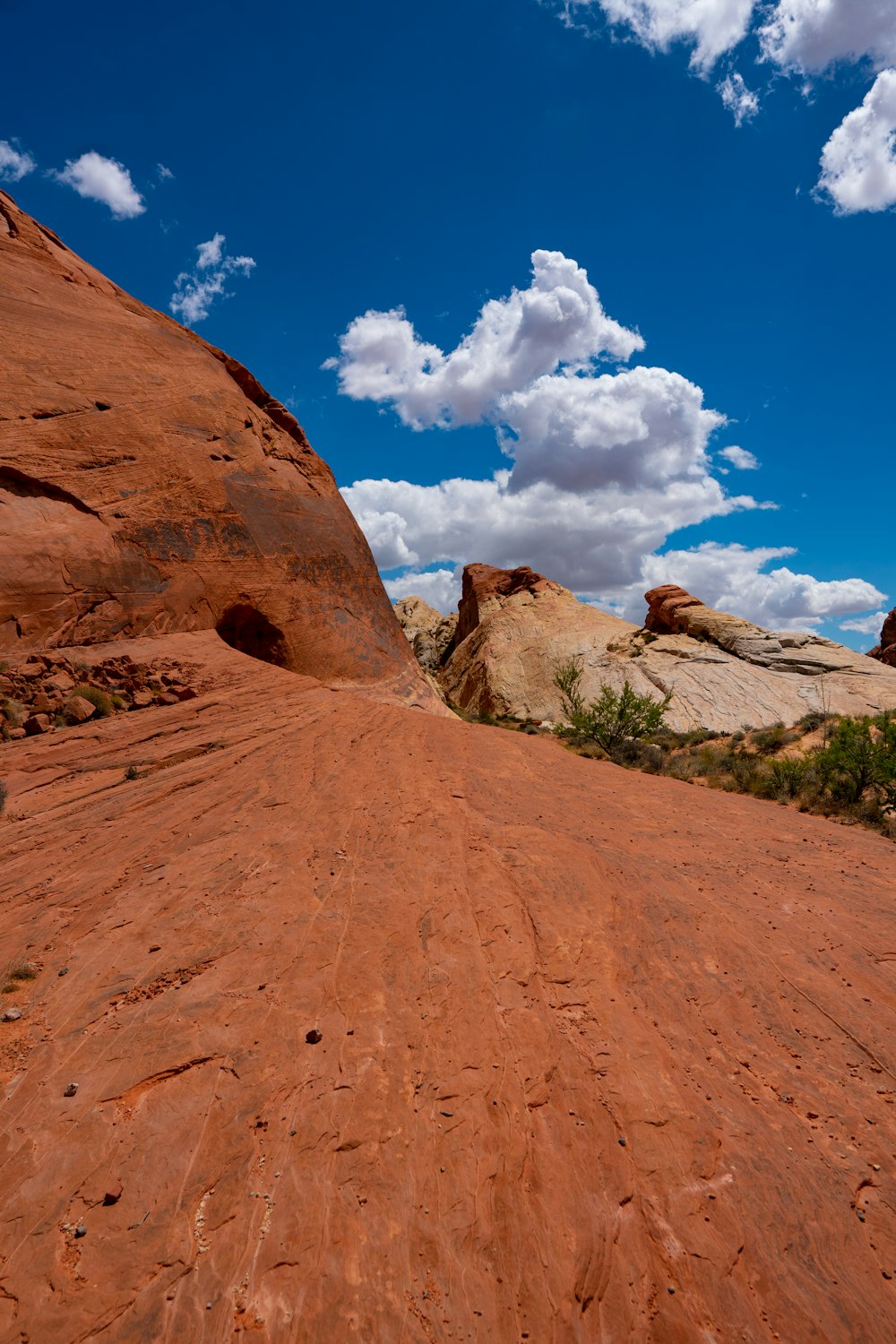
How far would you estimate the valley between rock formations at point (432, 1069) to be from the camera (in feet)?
8.38

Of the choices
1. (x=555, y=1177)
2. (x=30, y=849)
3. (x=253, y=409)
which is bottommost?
(x=30, y=849)

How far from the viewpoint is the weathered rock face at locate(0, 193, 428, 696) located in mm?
11883

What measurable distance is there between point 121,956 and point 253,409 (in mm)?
16785

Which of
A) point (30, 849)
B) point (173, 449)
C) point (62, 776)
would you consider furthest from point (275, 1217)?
point (173, 449)

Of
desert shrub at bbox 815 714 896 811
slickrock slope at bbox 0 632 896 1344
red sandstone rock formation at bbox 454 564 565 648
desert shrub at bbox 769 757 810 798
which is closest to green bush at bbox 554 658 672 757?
desert shrub at bbox 769 757 810 798

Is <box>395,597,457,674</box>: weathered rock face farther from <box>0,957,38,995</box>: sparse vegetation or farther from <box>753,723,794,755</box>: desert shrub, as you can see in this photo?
<box>0,957,38,995</box>: sparse vegetation

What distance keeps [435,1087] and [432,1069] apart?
109mm

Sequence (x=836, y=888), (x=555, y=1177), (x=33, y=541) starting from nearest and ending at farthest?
(x=555, y=1177)
(x=836, y=888)
(x=33, y=541)

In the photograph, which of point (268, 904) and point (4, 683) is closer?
point (268, 904)

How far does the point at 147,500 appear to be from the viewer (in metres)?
13.5

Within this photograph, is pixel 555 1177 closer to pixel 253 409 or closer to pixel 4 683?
pixel 4 683

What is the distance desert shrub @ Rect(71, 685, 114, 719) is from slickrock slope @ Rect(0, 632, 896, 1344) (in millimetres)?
3714

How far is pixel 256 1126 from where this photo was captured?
3078 mm

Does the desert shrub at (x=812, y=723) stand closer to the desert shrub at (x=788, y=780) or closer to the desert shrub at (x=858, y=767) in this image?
the desert shrub at (x=858, y=767)
